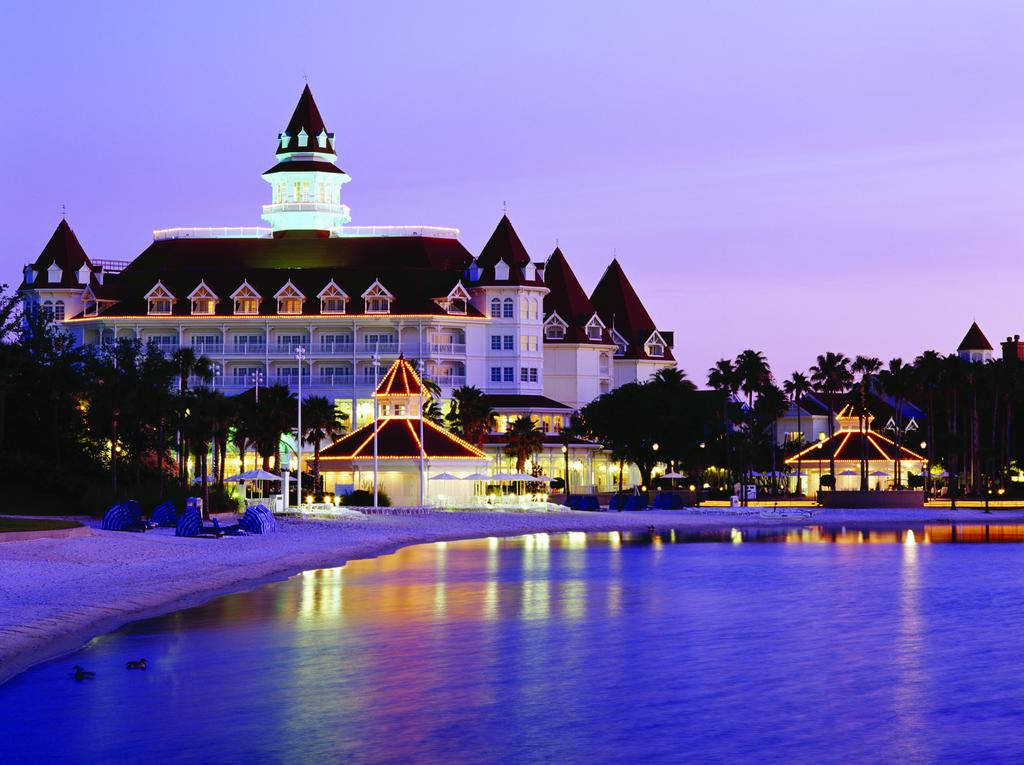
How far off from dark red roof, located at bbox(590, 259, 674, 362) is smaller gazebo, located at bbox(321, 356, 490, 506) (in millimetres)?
44613

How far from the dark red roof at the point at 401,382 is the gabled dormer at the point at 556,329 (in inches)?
1389

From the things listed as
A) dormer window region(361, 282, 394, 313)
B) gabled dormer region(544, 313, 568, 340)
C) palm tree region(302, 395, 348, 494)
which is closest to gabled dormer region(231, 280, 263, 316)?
dormer window region(361, 282, 394, 313)

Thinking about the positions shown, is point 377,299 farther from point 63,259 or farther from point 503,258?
point 63,259

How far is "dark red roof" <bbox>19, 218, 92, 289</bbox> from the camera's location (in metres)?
126

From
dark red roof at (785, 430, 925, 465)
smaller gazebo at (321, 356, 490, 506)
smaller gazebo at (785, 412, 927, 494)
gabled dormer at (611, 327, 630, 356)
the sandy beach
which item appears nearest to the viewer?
the sandy beach

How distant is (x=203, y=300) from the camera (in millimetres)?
121938

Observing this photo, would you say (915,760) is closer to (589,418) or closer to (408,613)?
(408,613)

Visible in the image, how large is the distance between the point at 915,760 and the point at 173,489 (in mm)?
53386

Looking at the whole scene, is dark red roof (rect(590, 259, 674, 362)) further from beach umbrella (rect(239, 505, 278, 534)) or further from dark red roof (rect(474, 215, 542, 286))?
beach umbrella (rect(239, 505, 278, 534))

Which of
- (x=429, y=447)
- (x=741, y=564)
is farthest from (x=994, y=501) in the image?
(x=741, y=564)

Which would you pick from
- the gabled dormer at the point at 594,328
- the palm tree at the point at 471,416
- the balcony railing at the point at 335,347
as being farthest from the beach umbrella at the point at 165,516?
the gabled dormer at the point at 594,328

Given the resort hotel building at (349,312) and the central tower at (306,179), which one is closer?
the resort hotel building at (349,312)

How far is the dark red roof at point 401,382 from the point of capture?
95125 millimetres

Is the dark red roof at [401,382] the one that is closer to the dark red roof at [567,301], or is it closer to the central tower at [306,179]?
the dark red roof at [567,301]
